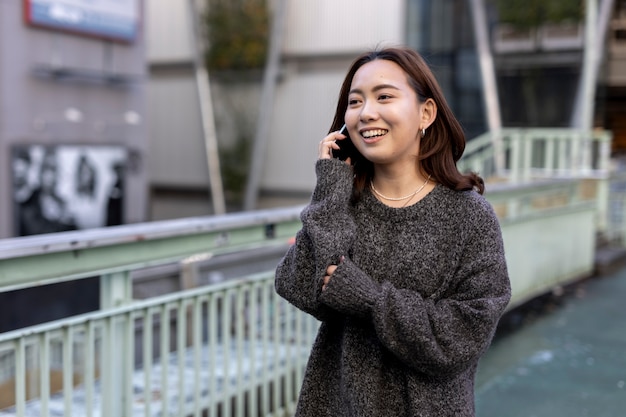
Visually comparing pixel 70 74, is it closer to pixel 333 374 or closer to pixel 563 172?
pixel 563 172

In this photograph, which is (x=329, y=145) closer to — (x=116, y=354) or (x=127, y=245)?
(x=127, y=245)

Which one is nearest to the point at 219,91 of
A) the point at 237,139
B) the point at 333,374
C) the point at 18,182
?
the point at 237,139

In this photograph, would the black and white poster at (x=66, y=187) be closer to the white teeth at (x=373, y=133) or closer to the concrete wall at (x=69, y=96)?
the concrete wall at (x=69, y=96)

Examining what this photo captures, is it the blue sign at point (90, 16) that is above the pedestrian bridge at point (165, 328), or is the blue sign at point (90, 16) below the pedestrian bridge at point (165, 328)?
above

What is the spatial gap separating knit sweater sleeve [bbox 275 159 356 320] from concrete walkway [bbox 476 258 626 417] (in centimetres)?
290

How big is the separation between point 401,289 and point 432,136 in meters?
0.41

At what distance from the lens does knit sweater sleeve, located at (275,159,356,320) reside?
1.75 meters

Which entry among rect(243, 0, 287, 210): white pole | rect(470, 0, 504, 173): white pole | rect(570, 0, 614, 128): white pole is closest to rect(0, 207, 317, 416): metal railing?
rect(570, 0, 614, 128): white pole

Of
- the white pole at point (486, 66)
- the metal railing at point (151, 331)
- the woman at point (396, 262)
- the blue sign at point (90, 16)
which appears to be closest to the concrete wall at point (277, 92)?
the white pole at point (486, 66)

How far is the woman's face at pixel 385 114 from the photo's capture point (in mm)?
1810

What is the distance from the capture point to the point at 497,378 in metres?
5.02

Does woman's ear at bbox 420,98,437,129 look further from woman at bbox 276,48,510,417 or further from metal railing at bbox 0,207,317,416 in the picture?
metal railing at bbox 0,207,317,416

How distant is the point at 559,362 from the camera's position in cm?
540

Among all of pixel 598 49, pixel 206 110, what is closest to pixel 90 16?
pixel 206 110
